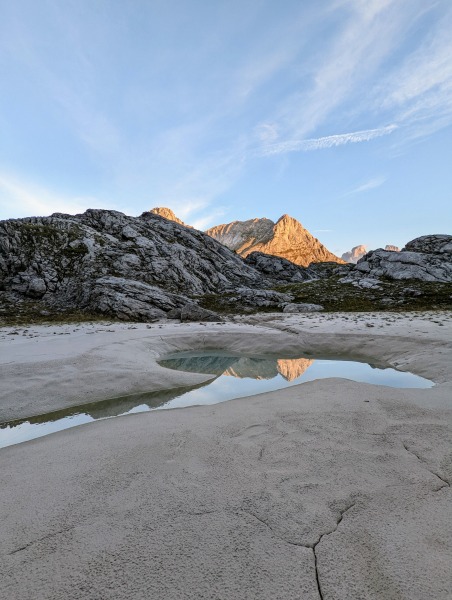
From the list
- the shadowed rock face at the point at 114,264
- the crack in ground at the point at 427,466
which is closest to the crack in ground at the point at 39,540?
the crack in ground at the point at 427,466

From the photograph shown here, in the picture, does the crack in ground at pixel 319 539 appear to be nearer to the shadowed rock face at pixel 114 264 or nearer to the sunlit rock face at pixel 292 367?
the sunlit rock face at pixel 292 367

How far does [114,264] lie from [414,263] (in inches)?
2055

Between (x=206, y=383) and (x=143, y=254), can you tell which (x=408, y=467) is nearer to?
(x=206, y=383)

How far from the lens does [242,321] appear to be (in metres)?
28.6

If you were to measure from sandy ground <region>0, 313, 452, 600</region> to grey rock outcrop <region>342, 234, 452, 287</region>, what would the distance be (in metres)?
46.3

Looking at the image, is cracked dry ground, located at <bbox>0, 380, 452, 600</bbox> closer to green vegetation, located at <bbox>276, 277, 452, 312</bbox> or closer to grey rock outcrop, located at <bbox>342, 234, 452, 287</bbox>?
green vegetation, located at <bbox>276, 277, 452, 312</bbox>

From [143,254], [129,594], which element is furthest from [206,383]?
[143,254]

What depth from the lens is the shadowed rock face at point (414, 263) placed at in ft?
172

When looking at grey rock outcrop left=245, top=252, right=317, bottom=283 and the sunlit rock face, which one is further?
grey rock outcrop left=245, top=252, right=317, bottom=283

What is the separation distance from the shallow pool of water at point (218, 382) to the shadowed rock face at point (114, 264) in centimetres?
1592

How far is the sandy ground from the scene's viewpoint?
2777mm

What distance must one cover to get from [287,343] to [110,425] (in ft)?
43.3

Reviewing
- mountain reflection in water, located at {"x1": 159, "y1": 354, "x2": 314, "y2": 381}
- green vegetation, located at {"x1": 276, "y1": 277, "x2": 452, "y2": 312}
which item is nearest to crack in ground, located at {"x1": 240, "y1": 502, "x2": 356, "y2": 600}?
mountain reflection in water, located at {"x1": 159, "y1": 354, "x2": 314, "y2": 381}

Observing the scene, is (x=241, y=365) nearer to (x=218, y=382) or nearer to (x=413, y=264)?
(x=218, y=382)
